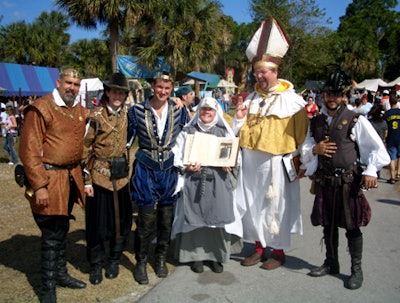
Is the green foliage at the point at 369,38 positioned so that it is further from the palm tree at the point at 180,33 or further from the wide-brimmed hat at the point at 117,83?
the wide-brimmed hat at the point at 117,83

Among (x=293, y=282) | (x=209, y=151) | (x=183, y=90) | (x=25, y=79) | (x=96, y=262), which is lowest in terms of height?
(x=293, y=282)

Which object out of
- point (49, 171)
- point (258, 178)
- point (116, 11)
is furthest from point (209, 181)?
point (116, 11)

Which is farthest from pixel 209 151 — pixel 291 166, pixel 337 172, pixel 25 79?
pixel 25 79

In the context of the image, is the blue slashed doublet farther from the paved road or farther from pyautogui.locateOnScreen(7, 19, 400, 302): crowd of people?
the paved road

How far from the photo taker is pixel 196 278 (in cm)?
386

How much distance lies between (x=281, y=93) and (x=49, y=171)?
2.32 metres

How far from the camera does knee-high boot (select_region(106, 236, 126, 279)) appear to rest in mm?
3834

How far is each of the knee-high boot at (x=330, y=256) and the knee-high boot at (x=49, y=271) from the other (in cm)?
235

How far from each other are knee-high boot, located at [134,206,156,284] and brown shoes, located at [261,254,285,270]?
1207 mm

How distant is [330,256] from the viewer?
3863mm

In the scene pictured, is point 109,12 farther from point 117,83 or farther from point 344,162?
point 344,162

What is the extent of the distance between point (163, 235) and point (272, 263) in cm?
115

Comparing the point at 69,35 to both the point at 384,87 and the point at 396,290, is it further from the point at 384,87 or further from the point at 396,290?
the point at 396,290

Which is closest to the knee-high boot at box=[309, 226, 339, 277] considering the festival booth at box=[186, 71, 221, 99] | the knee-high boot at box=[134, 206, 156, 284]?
the knee-high boot at box=[134, 206, 156, 284]
